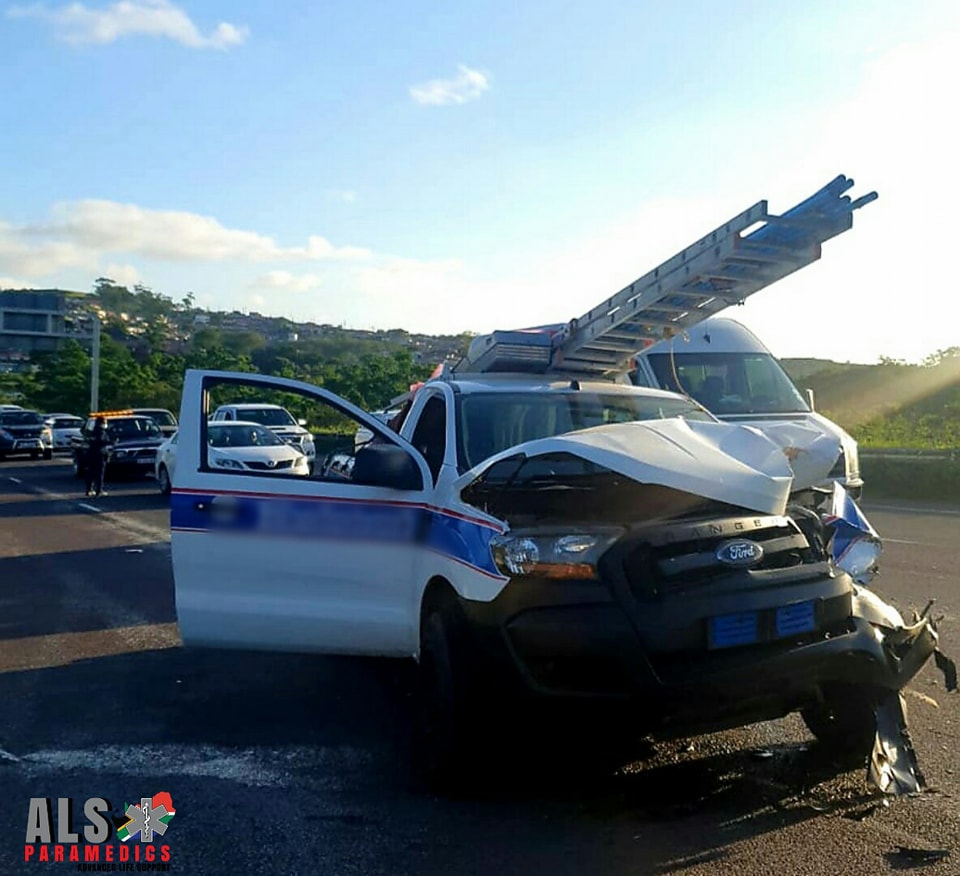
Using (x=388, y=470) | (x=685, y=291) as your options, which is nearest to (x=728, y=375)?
(x=685, y=291)

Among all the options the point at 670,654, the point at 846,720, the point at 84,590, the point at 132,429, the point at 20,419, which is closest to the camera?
the point at 670,654

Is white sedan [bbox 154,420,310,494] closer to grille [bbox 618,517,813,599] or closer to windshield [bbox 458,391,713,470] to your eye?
windshield [bbox 458,391,713,470]

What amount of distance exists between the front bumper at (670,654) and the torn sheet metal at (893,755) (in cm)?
39

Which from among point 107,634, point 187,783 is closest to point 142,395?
point 107,634

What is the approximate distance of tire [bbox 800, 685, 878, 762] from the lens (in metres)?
4.81

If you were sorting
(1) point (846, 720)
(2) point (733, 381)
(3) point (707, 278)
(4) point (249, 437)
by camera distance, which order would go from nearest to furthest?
(1) point (846, 720) < (3) point (707, 278) < (2) point (733, 381) < (4) point (249, 437)

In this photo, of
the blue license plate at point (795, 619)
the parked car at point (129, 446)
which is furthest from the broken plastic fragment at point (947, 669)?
the parked car at point (129, 446)

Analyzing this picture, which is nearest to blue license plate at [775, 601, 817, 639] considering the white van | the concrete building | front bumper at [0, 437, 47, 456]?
the white van

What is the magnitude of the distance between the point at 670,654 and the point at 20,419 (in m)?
37.2

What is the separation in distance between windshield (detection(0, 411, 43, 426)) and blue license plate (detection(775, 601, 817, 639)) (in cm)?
3678

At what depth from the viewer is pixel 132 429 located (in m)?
26.8

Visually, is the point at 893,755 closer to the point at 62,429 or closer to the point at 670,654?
the point at 670,654

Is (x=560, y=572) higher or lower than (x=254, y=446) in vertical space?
higher

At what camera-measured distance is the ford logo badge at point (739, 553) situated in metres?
4.49
